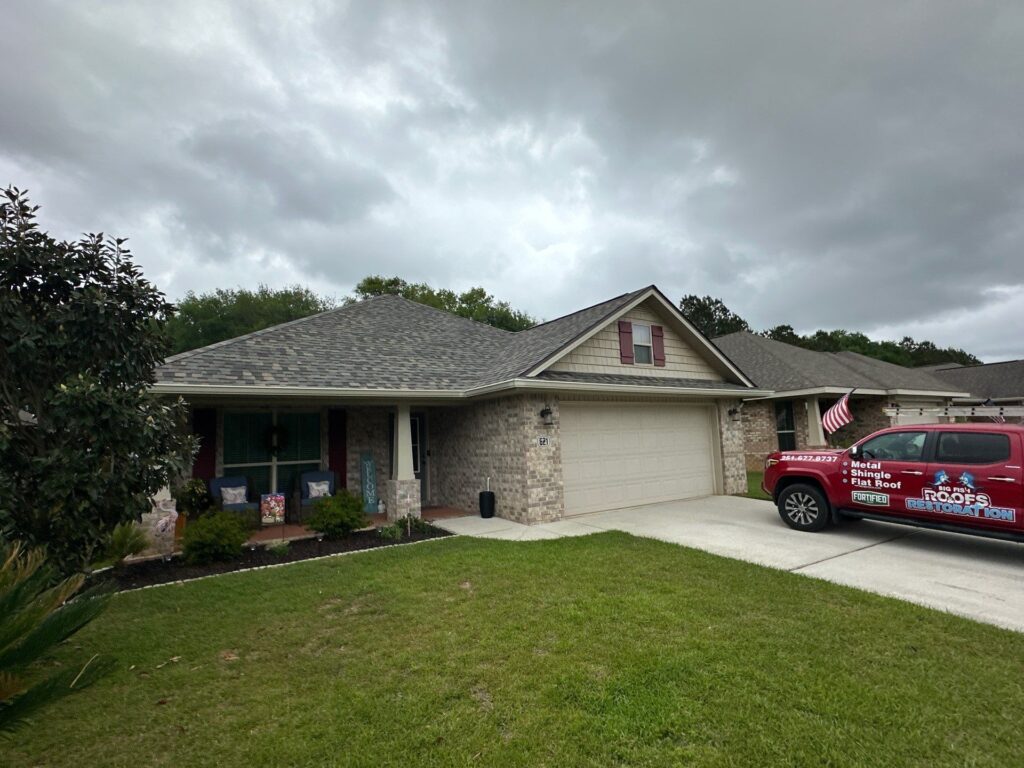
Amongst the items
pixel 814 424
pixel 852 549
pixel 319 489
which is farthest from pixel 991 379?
pixel 319 489

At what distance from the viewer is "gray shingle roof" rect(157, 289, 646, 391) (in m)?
8.66

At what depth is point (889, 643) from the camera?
3.84 meters

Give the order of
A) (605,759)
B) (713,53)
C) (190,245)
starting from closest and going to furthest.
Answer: (605,759)
(713,53)
(190,245)

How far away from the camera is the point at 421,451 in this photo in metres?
12.1

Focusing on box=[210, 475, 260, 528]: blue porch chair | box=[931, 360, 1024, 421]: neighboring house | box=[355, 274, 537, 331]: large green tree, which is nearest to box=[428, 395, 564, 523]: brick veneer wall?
box=[210, 475, 260, 528]: blue porch chair

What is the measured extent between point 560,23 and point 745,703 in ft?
37.7

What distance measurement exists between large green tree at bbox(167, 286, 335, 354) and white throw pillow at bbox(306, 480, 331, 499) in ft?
89.3

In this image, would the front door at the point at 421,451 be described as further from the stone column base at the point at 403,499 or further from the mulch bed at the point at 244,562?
the mulch bed at the point at 244,562

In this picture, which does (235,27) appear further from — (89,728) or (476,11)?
(89,728)

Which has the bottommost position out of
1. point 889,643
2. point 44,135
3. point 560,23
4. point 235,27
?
point 889,643

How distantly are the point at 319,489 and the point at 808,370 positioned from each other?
18.6 metres

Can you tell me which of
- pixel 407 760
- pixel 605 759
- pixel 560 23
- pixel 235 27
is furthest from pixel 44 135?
pixel 605 759

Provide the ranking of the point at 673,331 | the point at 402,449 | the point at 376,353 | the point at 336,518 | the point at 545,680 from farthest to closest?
the point at 673,331 → the point at 376,353 → the point at 402,449 → the point at 336,518 → the point at 545,680

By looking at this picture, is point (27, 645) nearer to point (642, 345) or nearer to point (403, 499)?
point (403, 499)
